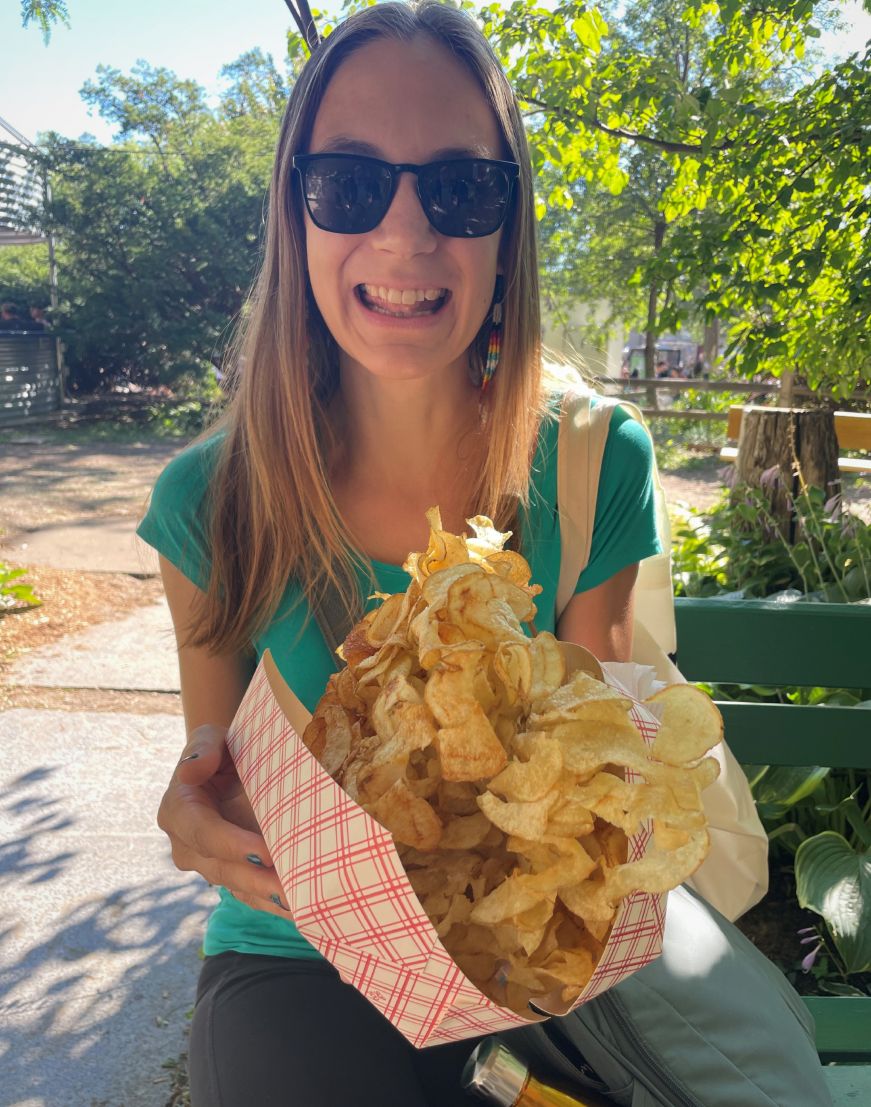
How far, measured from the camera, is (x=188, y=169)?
65.4ft

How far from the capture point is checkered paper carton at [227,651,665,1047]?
79 cm

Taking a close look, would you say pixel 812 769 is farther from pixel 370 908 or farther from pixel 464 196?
pixel 370 908

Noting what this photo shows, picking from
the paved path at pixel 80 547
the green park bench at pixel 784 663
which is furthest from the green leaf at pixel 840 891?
the paved path at pixel 80 547

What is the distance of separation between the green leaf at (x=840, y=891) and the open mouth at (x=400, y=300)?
1.81 meters

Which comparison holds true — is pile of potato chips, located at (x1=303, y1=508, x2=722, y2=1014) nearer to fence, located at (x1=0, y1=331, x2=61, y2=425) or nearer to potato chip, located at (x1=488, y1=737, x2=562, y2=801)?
potato chip, located at (x1=488, y1=737, x2=562, y2=801)

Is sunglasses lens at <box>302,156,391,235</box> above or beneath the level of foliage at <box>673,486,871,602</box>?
above

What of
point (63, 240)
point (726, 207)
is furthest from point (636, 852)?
point (63, 240)

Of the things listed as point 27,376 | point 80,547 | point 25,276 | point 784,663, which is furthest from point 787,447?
point 25,276

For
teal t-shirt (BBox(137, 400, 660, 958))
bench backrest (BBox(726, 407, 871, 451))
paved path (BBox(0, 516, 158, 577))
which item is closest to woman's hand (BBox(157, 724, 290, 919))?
teal t-shirt (BBox(137, 400, 660, 958))

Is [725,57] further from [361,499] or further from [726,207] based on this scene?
[361,499]

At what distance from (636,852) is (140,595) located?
6.43 meters

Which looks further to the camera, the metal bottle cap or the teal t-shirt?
the teal t-shirt

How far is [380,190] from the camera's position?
165 centimetres

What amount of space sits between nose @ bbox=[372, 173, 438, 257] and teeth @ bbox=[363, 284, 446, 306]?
2.3 inches
